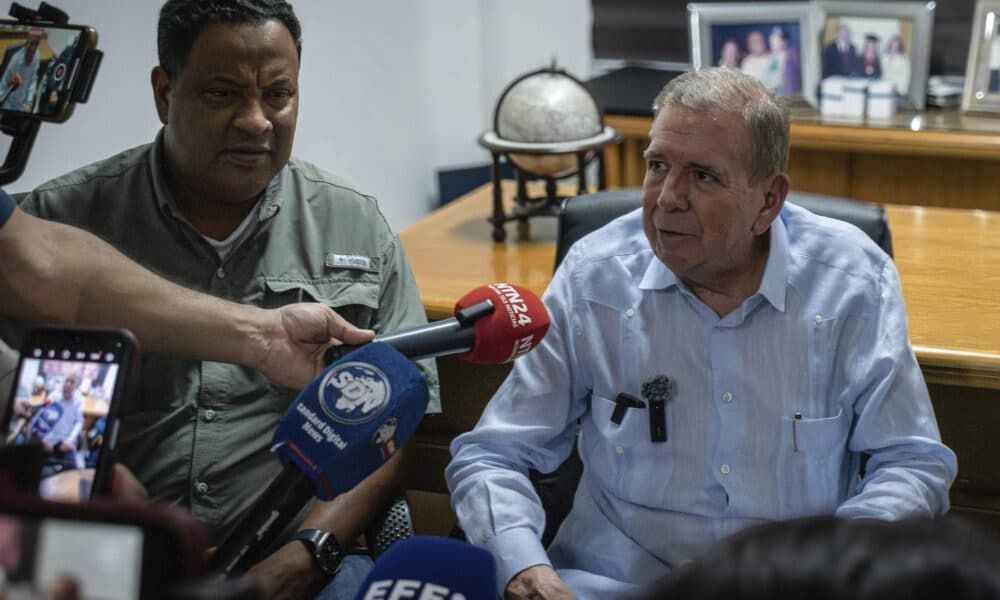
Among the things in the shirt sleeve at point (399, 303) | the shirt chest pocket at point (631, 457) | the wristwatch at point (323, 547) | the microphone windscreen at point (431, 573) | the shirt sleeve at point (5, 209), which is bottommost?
the wristwatch at point (323, 547)

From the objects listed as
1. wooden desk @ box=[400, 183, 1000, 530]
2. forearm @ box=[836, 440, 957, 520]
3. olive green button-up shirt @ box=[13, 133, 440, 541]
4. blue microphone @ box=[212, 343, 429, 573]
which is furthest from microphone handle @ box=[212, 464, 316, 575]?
wooden desk @ box=[400, 183, 1000, 530]

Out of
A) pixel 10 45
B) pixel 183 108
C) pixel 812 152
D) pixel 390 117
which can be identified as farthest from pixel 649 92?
pixel 10 45

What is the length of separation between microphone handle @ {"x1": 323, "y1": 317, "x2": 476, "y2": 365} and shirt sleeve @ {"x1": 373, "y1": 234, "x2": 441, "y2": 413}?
0.56 m

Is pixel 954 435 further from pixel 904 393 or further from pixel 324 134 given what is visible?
pixel 324 134

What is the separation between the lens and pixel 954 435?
204 cm

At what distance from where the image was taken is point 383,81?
3277 millimetres

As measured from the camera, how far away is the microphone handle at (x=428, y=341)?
45.6 inches

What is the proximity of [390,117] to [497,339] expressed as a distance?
2.21m

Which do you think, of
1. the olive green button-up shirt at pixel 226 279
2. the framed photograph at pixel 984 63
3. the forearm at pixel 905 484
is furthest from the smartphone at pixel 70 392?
the framed photograph at pixel 984 63

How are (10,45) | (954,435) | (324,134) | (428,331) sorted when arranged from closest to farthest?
(428,331) < (10,45) < (954,435) < (324,134)

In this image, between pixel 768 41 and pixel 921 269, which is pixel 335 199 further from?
pixel 768 41

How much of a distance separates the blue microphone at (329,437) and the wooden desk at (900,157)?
2.69 metres

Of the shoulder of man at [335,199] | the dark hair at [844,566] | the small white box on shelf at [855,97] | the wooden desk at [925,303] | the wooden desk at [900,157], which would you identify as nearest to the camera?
the dark hair at [844,566]

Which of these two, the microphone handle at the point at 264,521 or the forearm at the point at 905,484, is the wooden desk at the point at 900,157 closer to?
the forearm at the point at 905,484
